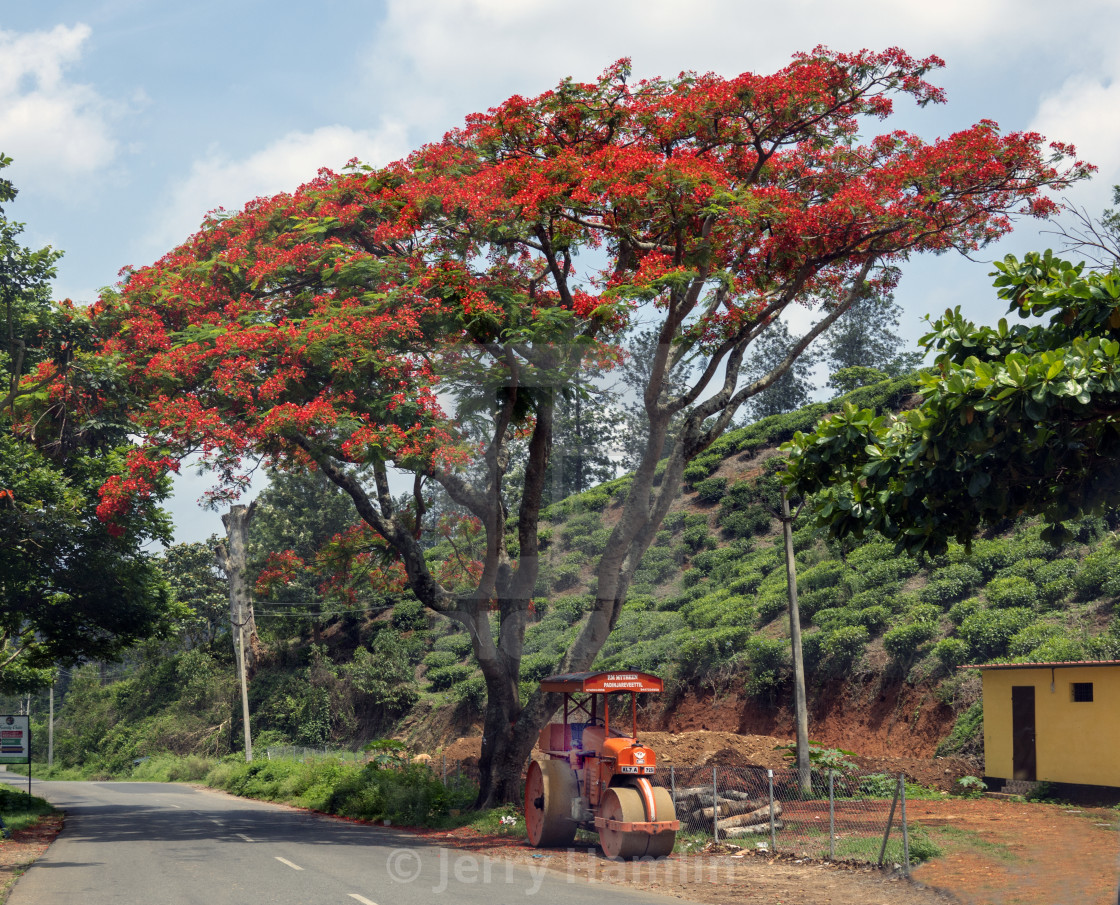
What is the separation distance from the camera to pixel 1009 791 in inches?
888

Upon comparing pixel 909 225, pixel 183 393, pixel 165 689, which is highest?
pixel 909 225

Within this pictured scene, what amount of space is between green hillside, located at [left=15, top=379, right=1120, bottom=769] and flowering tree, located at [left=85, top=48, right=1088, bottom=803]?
41.4 ft

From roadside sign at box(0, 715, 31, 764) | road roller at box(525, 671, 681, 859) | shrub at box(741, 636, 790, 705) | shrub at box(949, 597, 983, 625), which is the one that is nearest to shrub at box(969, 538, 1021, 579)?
shrub at box(949, 597, 983, 625)

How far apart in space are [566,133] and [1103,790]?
1720cm

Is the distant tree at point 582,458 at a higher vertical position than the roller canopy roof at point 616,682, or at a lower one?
higher

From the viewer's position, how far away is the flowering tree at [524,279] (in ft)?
58.5

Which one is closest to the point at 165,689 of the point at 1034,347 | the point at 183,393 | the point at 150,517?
the point at 150,517

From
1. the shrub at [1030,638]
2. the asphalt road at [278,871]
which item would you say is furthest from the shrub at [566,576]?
the asphalt road at [278,871]

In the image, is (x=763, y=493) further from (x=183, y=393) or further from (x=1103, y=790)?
(x=183, y=393)

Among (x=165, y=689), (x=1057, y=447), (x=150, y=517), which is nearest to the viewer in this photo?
(x=1057, y=447)

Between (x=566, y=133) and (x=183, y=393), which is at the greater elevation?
(x=566, y=133)

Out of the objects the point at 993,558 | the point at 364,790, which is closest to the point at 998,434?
the point at 364,790

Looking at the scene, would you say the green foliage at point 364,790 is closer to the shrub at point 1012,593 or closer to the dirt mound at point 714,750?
the dirt mound at point 714,750

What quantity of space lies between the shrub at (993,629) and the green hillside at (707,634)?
Result: 0.06m
